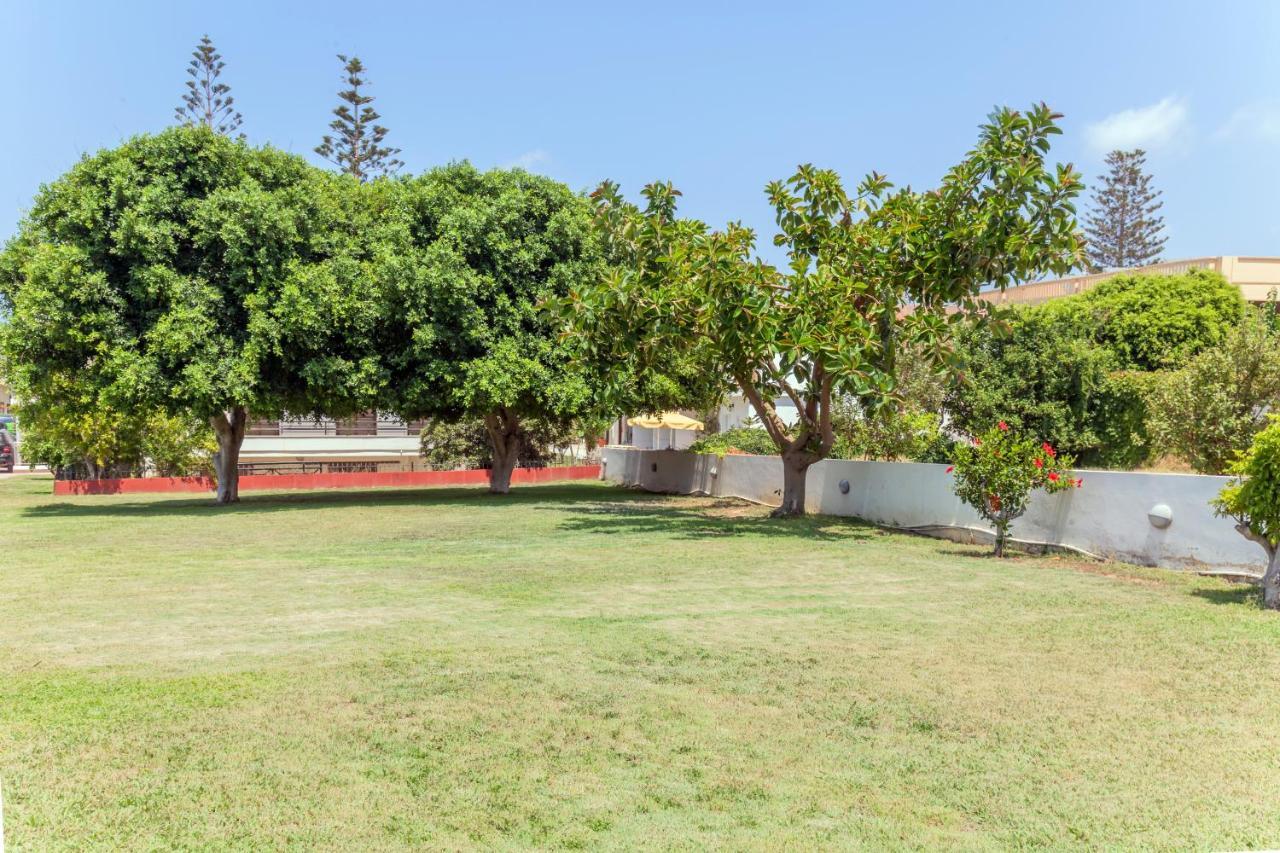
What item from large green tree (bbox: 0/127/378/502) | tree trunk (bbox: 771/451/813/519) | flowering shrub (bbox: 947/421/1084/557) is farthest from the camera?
large green tree (bbox: 0/127/378/502)

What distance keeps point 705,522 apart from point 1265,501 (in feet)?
34.5

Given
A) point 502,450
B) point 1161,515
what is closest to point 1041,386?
point 1161,515

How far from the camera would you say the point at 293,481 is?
1352 inches

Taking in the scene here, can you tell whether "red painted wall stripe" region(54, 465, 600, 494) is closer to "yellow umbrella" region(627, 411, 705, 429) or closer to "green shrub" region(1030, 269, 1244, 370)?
"yellow umbrella" region(627, 411, 705, 429)

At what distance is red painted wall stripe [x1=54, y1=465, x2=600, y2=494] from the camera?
3162 centimetres

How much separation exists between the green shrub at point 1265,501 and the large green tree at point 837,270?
19.6ft

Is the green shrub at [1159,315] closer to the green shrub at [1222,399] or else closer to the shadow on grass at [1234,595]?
the green shrub at [1222,399]

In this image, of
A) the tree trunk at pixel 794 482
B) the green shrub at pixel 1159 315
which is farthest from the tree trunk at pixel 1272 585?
the green shrub at pixel 1159 315

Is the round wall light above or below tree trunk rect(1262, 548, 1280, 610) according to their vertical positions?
above

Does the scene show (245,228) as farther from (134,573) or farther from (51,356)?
(134,573)

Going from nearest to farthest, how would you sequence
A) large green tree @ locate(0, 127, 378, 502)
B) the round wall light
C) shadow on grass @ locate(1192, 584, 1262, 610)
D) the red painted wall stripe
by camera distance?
shadow on grass @ locate(1192, 584, 1262, 610) < the round wall light < large green tree @ locate(0, 127, 378, 502) < the red painted wall stripe

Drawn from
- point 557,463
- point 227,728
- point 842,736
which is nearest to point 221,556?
point 227,728

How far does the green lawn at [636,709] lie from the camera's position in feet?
13.2

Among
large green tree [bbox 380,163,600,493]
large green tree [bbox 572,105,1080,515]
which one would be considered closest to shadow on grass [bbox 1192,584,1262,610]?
large green tree [bbox 572,105,1080,515]
